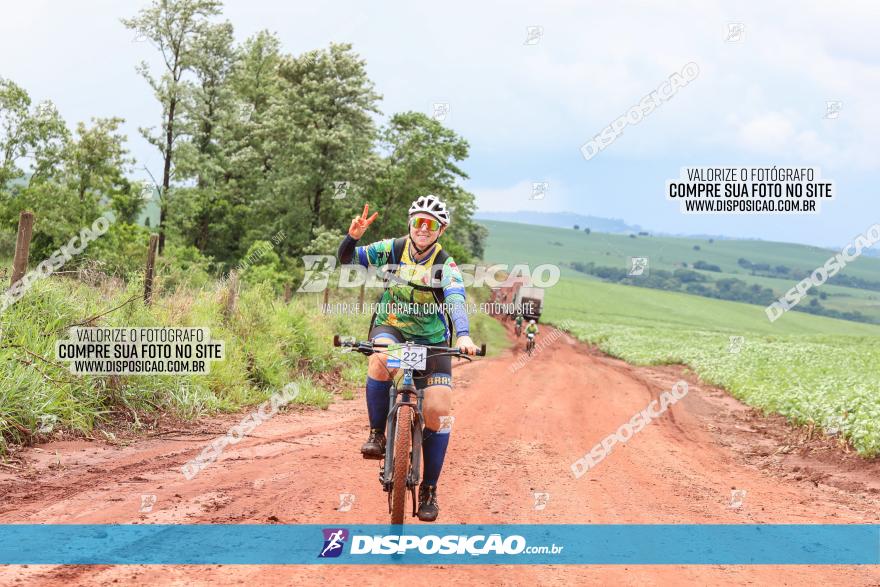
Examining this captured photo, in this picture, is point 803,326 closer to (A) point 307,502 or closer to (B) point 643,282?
(B) point 643,282

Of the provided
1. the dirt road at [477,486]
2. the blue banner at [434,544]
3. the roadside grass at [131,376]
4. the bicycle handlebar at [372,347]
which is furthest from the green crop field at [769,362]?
the roadside grass at [131,376]

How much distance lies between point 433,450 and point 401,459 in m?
0.57

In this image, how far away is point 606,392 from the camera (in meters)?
20.9

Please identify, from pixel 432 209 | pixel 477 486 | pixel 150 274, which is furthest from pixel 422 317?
pixel 150 274

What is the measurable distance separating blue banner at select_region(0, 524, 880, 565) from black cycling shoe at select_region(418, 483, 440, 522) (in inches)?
8.1

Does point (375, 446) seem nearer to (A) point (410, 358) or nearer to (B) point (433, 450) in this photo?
(B) point (433, 450)

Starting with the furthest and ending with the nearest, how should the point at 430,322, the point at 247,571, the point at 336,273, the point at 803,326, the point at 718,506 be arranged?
1. the point at 803,326
2. the point at 336,273
3. the point at 718,506
4. the point at 430,322
5. the point at 247,571

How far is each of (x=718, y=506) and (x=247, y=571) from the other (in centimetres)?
555

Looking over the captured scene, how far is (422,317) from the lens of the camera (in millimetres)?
6684

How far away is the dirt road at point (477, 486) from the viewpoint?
5.70 metres

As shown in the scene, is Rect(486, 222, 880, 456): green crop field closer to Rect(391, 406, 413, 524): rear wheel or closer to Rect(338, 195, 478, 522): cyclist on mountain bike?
Rect(338, 195, 478, 522): cyclist on mountain bike

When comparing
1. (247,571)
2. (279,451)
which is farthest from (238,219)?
(247,571)

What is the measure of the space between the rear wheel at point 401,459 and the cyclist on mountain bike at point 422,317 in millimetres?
387

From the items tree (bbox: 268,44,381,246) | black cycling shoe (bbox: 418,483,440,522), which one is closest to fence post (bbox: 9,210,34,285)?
black cycling shoe (bbox: 418,483,440,522)
